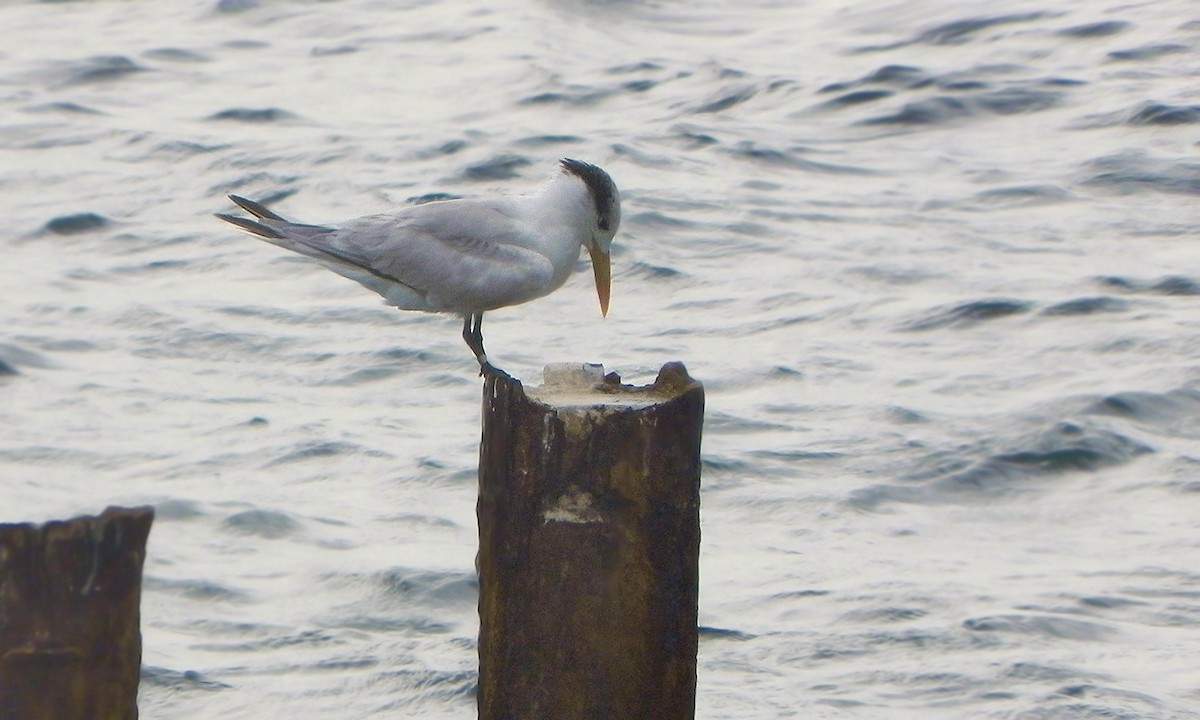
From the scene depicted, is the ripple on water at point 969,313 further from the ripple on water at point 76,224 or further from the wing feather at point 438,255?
the ripple on water at point 76,224

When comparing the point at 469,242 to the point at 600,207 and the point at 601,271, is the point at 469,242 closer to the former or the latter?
the point at 600,207

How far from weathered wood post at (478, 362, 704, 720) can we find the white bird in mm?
1529

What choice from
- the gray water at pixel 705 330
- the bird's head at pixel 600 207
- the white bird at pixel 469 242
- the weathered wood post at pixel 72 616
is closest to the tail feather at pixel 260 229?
the white bird at pixel 469 242

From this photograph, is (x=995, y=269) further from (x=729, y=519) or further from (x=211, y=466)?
(x=211, y=466)

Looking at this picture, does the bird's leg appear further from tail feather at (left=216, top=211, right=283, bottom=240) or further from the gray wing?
tail feather at (left=216, top=211, right=283, bottom=240)

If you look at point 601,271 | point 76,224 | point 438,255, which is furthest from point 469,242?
point 76,224

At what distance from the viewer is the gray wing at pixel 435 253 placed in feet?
20.9

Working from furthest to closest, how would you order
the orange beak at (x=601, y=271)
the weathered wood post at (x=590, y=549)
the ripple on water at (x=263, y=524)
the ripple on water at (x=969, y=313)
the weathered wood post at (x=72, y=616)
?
1. the ripple on water at (x=969, y=313)
2. the ripple on water at (x=263, y=524)
3. the orange beak at (x=601, y=271)
4. the weathered wood post at (x=590, y=549)
5. the weathered wood post at (x=72, y=616)

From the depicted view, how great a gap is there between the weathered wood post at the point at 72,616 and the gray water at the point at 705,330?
2.60m

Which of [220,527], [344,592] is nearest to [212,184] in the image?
[220,527]

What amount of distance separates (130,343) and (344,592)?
3.67m

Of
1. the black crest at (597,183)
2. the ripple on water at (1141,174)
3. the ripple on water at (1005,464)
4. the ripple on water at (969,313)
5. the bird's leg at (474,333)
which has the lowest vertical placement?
the ripple on water at (1005,464)

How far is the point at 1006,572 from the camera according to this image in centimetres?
788

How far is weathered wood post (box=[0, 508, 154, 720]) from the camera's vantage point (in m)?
3.97
